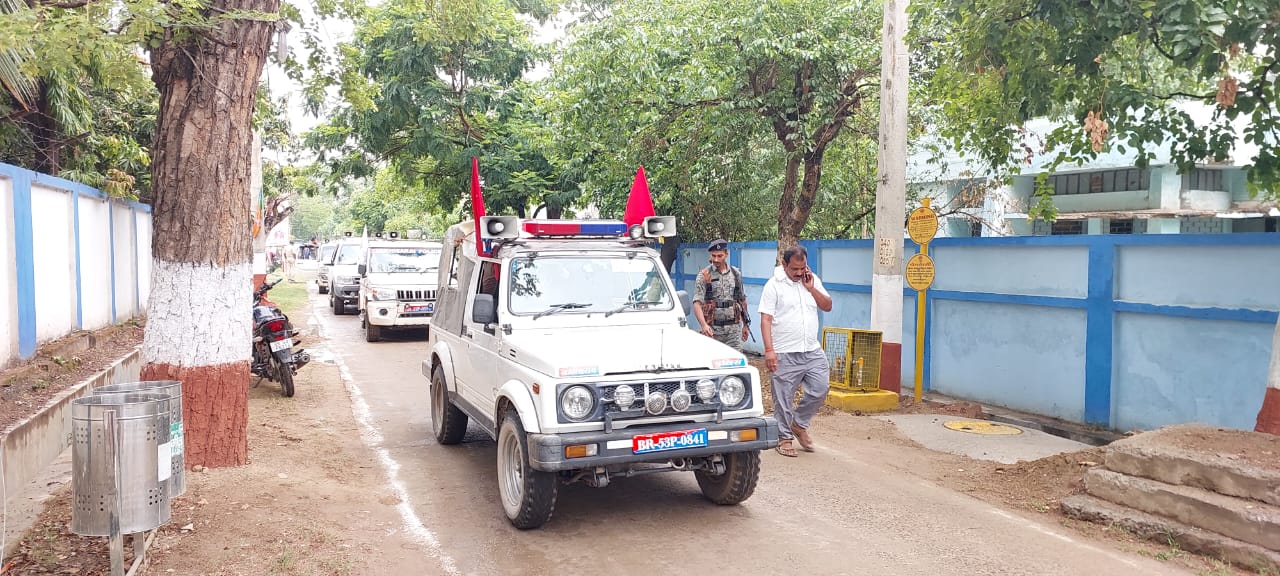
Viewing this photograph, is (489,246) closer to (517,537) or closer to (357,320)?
(517,537)

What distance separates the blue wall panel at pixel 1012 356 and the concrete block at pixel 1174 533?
275cm

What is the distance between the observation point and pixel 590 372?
507cm

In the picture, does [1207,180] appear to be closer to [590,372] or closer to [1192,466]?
A: [1192,466]

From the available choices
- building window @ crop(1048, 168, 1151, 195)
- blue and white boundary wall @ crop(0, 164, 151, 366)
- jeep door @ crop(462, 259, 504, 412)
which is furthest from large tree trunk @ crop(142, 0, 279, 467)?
building window @ crop(1048, 168, 1151, 195)

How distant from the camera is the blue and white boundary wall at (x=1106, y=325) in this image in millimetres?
6910

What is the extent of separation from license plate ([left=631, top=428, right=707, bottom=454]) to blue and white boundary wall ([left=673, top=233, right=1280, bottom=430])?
4.66 m

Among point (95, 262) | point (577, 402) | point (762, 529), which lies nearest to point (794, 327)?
point (762, 529)

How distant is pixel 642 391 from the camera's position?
203 inches

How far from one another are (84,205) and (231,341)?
685 centimetres

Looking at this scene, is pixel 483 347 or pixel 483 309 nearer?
pixel 483 309

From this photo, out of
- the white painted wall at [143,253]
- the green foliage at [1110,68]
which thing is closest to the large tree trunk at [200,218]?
the green foliage at [1110,68]

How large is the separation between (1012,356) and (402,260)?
12108 mm

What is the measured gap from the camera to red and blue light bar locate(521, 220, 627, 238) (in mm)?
6641

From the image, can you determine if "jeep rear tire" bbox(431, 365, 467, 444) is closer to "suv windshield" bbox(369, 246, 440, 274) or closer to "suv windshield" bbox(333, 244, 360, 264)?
"suv windshield" bbox(369, 246, 440, 274)
